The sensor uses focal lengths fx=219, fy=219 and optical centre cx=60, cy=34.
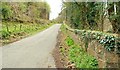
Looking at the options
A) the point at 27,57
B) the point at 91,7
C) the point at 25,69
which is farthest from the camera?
the point at 91,7

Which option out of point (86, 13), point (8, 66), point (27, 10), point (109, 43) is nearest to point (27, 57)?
point (8, 66)

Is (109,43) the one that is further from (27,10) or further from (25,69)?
(27,10)

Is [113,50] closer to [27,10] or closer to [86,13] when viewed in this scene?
[86,13]

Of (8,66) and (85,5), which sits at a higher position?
(85,5)

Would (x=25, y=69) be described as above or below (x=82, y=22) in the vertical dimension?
below

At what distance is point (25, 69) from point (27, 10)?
47639 millimetres

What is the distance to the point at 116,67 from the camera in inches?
293

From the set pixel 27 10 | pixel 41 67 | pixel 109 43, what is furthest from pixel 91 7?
pixel 27 10

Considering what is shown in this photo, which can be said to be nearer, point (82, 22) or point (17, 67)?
point (17, 67)

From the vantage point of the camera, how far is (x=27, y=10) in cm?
5722

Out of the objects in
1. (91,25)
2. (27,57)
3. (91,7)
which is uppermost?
(91,7)

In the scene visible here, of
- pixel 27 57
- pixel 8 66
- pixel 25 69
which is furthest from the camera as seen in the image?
pixel 27 57

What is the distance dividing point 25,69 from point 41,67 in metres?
0.86

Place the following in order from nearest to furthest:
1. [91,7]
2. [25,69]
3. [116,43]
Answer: [116,43], [25,69], [91,7]
